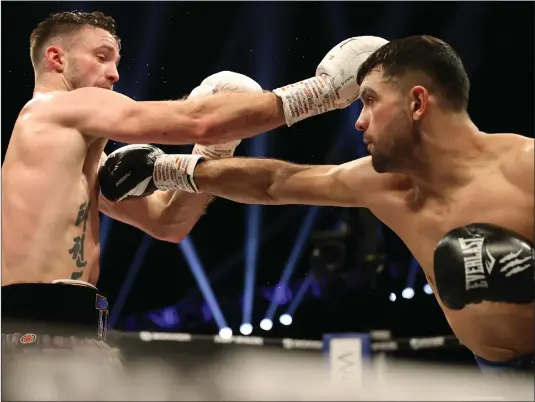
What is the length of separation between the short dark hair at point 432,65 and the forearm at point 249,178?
1.38 feet

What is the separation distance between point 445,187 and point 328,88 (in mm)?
440

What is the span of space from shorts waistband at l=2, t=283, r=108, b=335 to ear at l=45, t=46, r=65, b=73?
0.74m

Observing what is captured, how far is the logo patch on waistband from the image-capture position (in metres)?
1.68

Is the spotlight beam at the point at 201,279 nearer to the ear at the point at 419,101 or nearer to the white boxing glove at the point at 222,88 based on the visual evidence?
the white boxing glove at the point at 222,88

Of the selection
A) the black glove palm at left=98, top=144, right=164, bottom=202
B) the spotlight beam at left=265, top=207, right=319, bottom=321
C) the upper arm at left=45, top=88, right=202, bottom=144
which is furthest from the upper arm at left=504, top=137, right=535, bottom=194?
the spotlight beam at left=265, top=207, right=319, bottom=321

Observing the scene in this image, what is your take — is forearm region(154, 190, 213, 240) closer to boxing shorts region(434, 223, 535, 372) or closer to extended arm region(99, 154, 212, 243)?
extended arm region(99, 154, 212, 243)

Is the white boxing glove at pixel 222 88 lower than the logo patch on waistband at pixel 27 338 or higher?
higher

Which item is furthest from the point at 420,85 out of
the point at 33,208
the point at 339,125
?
the point at 339,125

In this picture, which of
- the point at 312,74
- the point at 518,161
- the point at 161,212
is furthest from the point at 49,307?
the point at 312,74

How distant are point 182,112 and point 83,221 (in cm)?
42

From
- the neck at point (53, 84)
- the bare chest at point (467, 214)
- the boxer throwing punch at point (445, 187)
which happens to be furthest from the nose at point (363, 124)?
the neck at point (53, 84)

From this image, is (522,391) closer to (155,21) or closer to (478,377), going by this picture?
(478,377)

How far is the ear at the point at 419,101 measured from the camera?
1791 millimetres

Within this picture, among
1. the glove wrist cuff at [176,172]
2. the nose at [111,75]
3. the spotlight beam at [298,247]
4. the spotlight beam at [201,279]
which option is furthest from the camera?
the spotlight beam at [201,279]
